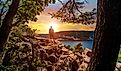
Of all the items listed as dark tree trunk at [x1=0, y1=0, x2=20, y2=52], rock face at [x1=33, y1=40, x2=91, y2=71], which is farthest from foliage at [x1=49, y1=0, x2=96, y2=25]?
rock face at [x1=33, y1=40, x2=91, y2=71]

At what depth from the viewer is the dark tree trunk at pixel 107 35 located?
349 cm

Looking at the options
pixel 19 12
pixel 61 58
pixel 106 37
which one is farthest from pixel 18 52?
pixel 106 37

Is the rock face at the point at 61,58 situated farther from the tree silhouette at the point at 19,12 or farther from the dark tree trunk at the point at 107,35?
the dark tree trunk at the point at 107,35

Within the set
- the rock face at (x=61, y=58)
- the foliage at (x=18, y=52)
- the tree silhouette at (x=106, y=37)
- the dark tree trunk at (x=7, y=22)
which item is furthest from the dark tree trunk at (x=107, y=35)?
the rock face at (x=61, y=58)

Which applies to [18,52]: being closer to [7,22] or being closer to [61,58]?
[7,22]

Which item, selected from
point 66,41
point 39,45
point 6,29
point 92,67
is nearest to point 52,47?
point 39,45

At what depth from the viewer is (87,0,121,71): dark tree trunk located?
137 inches

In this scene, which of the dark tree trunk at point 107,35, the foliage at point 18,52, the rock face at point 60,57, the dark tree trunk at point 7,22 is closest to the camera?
the dark tree trunk at point 107,35

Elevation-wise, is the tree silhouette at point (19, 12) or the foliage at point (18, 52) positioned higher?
the tree silhouette at point (19, 12)

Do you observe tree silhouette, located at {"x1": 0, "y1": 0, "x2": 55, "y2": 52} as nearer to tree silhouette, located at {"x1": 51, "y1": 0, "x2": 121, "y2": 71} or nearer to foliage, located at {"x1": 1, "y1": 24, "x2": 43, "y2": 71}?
foliage, located at {"x1": 1, "y1": 24, "x2": 43, "y2": 71}

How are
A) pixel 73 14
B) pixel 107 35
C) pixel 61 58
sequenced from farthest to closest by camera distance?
pixel 61 58 < pixel 73 14 < pixel 107 35

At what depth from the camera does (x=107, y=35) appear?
140 inches

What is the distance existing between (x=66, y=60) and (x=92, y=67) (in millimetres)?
12391

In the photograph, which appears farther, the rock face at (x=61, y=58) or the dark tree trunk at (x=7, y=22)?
the rock face at (x=61, y=58)
